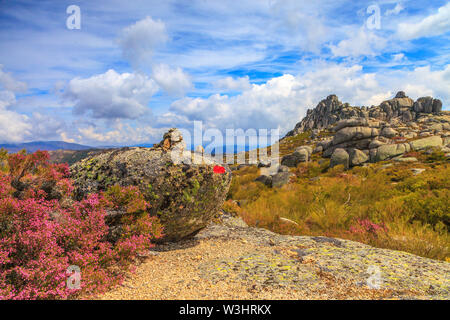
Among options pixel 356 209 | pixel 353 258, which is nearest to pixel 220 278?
pixel 353 258

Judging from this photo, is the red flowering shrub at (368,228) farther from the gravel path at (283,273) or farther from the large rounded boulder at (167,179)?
the large rounded boulder at (167,179)

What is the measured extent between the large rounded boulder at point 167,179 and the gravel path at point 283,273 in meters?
0.90

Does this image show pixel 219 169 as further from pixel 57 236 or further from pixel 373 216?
pixel 373 216

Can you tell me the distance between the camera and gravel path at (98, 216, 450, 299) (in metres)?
4.19

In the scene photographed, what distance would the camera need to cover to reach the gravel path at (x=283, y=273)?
4.19 metres

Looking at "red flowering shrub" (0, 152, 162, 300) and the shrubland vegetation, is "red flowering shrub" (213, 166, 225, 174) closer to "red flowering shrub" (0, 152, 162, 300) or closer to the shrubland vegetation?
"red flowering shrub" (0, 152, 162, 300)

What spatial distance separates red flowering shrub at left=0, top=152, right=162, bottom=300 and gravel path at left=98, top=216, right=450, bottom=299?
59 cm

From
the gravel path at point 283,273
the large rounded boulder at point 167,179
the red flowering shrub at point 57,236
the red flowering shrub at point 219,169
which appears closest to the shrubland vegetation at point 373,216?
the gravel path at point 283,273

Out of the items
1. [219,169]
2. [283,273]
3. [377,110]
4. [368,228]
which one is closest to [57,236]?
[219,169]

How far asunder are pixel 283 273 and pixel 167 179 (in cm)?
337

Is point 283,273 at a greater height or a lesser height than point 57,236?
lesser

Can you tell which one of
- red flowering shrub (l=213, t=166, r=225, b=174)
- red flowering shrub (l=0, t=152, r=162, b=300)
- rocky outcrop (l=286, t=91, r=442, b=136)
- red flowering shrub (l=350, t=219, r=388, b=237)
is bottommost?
red flowering shrub (l=350, t=219, r=388, b=237)

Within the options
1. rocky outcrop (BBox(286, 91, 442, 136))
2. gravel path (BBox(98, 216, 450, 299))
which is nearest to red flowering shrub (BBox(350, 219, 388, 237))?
gravel path (BBox(98, 216, 450, 299))

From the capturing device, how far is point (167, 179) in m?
6.25
